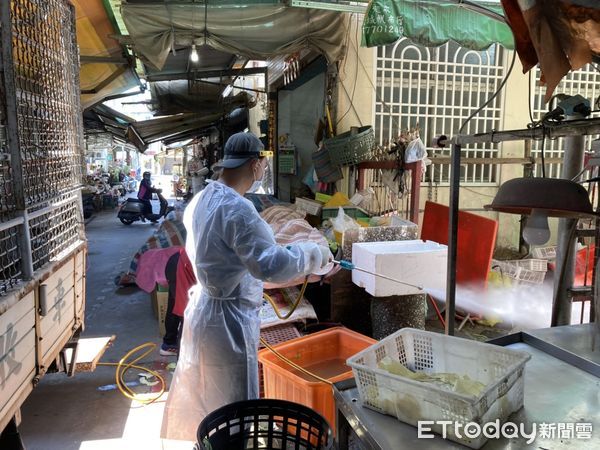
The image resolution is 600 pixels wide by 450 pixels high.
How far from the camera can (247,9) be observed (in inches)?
220

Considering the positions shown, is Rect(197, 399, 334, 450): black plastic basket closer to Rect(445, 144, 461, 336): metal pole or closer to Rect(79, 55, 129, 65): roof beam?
Rect(445, 144, 461, 336): metal pole

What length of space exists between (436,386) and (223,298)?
1.61 m

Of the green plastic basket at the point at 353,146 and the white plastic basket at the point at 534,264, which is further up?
the green plastic basket at the point at 353,146

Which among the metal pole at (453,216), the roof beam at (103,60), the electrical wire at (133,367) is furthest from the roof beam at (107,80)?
the metal pole at (453,216)

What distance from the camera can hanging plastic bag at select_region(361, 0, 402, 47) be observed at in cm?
517

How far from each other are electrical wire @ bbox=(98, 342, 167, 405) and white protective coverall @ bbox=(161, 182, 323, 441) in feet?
4.00

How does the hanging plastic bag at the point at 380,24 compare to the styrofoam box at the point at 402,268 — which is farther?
the hanging plastic bag at the point at 380,24

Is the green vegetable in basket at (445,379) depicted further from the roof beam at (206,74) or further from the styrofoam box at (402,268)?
the roof beam at (206,74)

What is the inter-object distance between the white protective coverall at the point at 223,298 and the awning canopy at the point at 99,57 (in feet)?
11.0

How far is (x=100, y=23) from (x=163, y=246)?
3.02 m

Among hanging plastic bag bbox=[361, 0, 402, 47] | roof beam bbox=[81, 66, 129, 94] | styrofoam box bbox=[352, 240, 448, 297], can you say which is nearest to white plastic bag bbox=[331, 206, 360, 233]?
styrofoam box bbox=[352, 240, 448, 297]

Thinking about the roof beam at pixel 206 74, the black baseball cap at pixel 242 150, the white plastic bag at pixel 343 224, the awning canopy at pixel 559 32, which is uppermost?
the roof beam at pixel 206 74

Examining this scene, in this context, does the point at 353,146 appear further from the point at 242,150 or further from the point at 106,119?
the point at 106,119

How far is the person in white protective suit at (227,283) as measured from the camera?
Answer: 2.65 metres
